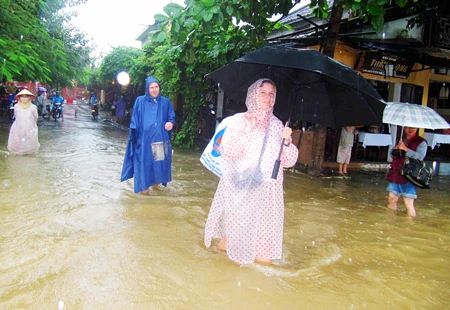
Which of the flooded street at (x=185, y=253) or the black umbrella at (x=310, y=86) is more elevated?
the black umbrella at (x=310, y=86)

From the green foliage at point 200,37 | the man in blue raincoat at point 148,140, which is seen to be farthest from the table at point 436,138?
the man in blue raincoat at point 148,140

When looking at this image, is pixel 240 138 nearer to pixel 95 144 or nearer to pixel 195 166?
pixel 195 166

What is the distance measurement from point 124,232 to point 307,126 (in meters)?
7.72

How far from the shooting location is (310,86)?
165 inches

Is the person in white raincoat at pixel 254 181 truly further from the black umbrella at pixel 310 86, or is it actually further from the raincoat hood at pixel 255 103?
the black umbrella at pixel 310 86

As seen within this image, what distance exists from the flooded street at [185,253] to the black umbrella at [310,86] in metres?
1.43

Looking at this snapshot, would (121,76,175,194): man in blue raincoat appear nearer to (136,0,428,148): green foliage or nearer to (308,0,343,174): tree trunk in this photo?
(136,0,428,148): green foliage

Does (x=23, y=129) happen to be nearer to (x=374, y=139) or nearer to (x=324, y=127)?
(x=324, y=127)

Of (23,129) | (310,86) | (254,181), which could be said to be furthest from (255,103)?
(23,129)

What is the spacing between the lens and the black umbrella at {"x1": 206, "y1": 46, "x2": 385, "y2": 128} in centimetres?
370

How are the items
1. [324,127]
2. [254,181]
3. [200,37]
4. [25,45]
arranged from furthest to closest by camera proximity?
1. [324,127]
2. [25,45]
3. [200,37]
4. [254,181]

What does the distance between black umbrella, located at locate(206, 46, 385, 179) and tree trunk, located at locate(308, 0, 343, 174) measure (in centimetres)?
484

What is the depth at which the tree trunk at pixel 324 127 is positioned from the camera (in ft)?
27.9

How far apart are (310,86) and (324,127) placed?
512 cm
